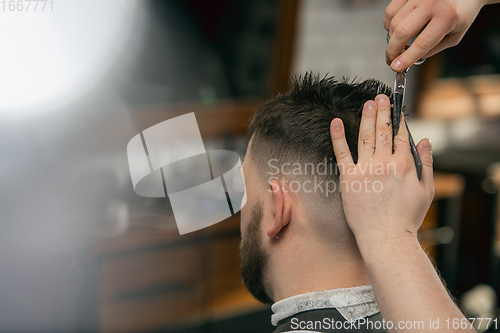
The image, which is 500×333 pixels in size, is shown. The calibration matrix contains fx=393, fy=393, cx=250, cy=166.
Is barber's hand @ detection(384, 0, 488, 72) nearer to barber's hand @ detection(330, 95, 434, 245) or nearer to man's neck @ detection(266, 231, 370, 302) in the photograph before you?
barber's hand @ detection(330, 95, 434, 245)

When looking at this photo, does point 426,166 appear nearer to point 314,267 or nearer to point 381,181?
point 381,181

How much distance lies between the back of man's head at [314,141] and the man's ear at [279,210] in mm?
33

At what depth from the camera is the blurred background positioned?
38.9 inches

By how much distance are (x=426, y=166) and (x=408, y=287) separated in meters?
0.27

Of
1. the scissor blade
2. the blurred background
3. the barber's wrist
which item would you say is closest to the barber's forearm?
the barber's wrist

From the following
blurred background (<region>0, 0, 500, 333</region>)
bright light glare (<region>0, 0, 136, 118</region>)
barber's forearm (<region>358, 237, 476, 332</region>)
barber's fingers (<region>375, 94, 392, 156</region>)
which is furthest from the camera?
blurred background (<region>0, 0, 500, 333</region>)

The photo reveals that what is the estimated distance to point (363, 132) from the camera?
808 mm

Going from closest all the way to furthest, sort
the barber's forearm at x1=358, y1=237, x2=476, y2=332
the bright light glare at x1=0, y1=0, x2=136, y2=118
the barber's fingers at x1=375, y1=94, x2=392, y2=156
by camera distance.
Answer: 1. the barber's forearm at x1=358, y1=237, x2=476, y2=332
2. the barber's fingers at x1=375, y1=94, x2=392, y2=156
3. the bright light glare at x1=0, y1=0, x2=136, y2=118

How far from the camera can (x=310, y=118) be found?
937 mm

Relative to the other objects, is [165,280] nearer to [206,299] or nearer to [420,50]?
[206,299]

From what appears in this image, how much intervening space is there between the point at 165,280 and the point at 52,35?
164 centimetres

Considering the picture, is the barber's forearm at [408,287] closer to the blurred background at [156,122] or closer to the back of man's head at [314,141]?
the back of man's head at [314,141]

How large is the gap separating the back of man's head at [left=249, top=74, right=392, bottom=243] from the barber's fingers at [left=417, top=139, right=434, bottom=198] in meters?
0.14

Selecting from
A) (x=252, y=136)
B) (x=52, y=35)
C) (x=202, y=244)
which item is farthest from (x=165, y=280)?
(x=52, y=35)
